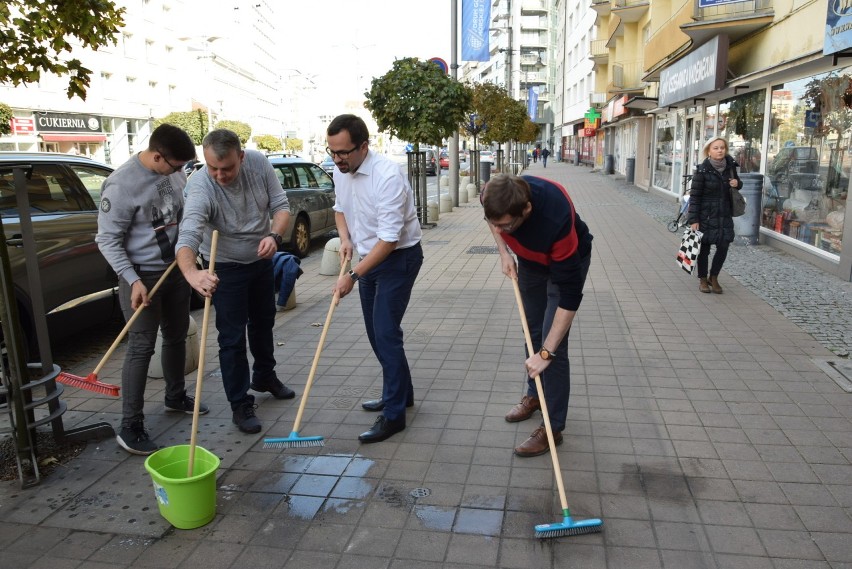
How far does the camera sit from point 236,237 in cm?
418

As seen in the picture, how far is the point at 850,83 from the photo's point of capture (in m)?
8.88

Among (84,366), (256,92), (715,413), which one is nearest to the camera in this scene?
(715,413)

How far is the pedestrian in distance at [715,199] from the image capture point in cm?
773

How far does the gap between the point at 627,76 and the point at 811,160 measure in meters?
18.7

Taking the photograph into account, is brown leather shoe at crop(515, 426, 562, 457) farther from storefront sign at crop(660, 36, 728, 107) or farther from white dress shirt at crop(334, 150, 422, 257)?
storefront sign at crop(660, 36, 728, 107)

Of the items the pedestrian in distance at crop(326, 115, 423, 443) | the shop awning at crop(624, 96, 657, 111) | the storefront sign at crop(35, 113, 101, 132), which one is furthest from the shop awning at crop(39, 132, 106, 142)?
the pedestrian in distance at crop(326, 115, 423, 443)

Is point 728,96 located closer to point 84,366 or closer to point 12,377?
point 84,366

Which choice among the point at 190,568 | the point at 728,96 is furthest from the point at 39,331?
the point at 728,96

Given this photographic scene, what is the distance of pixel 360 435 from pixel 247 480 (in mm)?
723

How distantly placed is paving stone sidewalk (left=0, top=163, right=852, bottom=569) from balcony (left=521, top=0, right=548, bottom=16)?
91190 mm

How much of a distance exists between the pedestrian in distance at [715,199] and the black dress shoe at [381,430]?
16.8 ft

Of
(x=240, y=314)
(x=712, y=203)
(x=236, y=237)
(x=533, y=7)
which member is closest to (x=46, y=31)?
(x=236, y=237)

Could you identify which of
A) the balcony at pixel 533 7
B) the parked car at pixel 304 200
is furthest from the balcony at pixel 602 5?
the balcony at pixel 533 7

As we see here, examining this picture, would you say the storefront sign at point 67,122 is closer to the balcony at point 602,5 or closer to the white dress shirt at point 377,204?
the balcony at point 602,5
